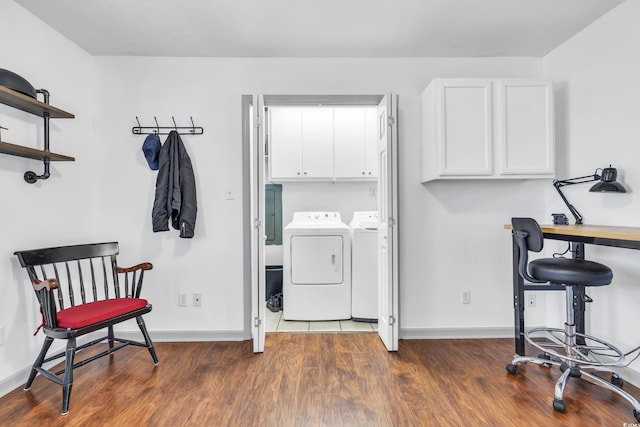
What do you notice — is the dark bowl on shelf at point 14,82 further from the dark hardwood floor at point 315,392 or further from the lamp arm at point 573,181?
the lamp arm at point 573,181


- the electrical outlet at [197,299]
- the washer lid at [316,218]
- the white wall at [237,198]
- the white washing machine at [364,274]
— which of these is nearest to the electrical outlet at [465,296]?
the white wall at [237,198]

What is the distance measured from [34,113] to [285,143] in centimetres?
198

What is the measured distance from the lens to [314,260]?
302 centimetres

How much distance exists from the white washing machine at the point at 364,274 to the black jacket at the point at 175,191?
1515mm

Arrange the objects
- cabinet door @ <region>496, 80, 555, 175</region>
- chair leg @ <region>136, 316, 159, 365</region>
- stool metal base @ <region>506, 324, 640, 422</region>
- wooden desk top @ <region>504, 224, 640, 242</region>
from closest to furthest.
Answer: wooden desk top @ <region>504, 224, 640, 242</region>, stool metal base @ <region>506, 324, 640, 422</region>, chair leg @ <region>136, 316, 159, 365</region>, cabinet door @ <region>496, 80, 555, 175</region>

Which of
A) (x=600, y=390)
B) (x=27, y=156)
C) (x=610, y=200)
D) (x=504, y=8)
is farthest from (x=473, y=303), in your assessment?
(x=27, y=156)

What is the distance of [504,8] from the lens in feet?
6.43

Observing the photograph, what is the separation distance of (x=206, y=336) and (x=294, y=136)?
2.09 metres

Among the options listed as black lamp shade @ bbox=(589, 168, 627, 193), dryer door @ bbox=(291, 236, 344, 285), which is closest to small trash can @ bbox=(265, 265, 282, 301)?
dryer door @ bbox=(291, 236, 344, 285)

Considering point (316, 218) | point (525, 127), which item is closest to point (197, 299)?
point (316, 218)

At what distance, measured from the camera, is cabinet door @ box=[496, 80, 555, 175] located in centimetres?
227

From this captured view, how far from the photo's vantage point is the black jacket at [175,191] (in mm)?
2373

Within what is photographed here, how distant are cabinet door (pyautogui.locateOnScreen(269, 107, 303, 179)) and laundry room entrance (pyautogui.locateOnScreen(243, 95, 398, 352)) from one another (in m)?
0.01

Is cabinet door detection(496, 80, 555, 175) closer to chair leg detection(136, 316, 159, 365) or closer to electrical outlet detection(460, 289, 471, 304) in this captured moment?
electrical outlet detection(460, 289, 471, 304)
